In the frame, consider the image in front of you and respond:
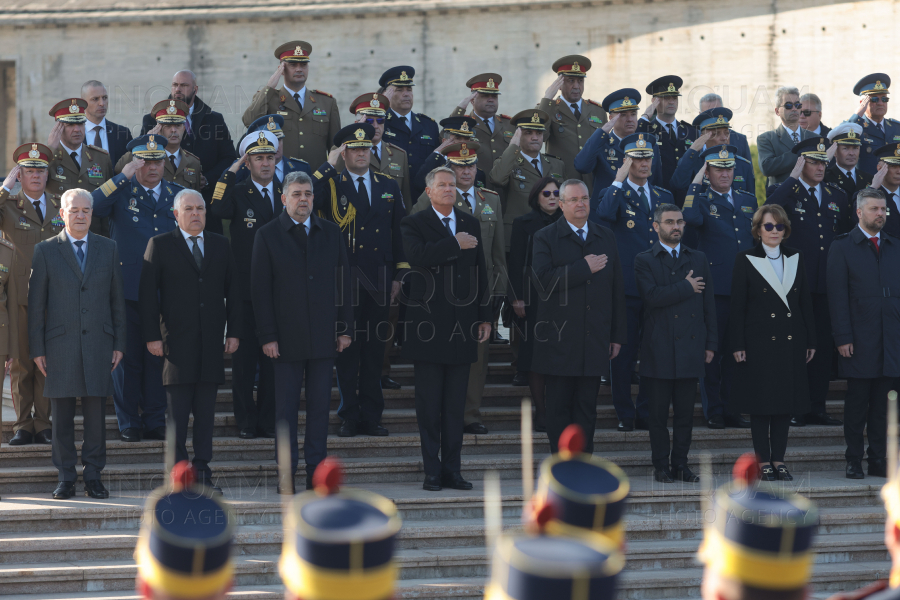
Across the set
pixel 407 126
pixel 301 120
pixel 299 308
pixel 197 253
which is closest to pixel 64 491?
pixel 197 253

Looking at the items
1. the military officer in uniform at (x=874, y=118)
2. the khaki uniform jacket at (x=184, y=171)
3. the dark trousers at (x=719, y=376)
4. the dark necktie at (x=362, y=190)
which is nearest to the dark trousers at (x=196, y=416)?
the dark necktie at (x=362, y=190)

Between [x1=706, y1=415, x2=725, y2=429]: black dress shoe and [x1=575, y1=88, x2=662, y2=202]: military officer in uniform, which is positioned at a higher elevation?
[x1=575, y1=88, x2=662, y2=202]: military officer in uniform

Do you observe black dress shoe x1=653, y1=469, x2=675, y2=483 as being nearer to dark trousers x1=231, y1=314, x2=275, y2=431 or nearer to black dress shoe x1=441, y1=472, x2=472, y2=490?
black dress shoe x1=441, y1=472, x2=472, y2=490

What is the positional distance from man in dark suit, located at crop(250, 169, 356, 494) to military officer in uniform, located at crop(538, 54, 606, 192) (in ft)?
9.82

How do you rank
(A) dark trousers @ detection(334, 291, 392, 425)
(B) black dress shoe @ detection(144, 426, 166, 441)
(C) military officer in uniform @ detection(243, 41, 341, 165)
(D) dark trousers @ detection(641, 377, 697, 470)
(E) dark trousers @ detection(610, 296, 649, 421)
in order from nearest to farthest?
(D) dark trousers @ detection(641, 377, 697, 470), (B) black dress shoe @ detection(144, 426, 166, 441), (A) dark trousers @ detection(334, 291, 392, 425), (E) dark trousers @ detection(610, 296, 649, 421), (C) military officer in uniform @ detection(243, 41, 341, 165)

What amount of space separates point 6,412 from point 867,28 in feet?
51.6

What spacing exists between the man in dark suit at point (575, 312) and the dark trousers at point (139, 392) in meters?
2.35

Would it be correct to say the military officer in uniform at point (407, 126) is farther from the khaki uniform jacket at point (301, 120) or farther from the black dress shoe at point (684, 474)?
the black dress shoe at point (684, 474)

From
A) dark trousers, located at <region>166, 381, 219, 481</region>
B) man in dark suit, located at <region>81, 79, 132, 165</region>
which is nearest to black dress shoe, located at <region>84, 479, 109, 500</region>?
dark trousers, located at <region>166, 381, 219, 481</region>

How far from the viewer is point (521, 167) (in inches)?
306

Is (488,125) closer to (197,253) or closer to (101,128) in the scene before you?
(101,128)

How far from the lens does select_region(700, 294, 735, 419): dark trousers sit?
7.15 meters

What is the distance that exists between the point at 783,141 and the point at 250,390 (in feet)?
16.0

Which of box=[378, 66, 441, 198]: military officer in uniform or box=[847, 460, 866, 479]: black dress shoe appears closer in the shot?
box=[847, 460, 866, 479]: black dress shoe
